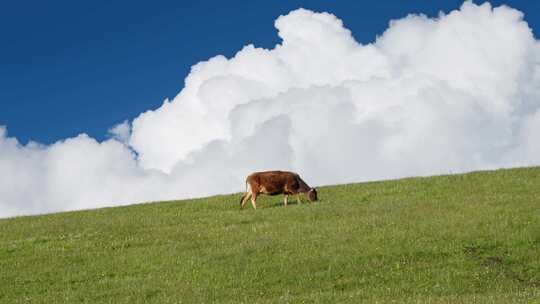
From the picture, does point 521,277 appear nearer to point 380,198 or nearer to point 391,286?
point 391,286

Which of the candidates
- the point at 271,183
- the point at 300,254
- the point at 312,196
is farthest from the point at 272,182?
the point at 300,254

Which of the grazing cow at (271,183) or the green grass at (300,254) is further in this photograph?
the grazing cow at (271,183)

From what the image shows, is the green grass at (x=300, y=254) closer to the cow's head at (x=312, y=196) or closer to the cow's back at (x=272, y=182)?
the cow's back at (x=272, y=182)

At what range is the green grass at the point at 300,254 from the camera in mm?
21906

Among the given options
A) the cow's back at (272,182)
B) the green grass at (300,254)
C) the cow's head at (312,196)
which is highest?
the cow's back at (272,182)

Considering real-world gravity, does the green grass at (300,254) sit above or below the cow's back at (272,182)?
below

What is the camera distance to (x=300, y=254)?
25.5 metres

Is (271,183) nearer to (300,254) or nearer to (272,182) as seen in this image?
(272,182)

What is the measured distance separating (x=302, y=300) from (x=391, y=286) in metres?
3.79

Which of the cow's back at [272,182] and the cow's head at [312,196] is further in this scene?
the cow's head at [312,196]

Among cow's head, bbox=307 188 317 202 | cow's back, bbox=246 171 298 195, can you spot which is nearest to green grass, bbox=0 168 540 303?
cow's back, bbox=246 171 298 195

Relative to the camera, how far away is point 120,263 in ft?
86.1

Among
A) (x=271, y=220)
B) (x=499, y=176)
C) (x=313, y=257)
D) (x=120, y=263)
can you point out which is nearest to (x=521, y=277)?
(x=313, y=257)

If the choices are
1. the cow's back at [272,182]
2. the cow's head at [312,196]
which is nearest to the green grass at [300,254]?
the cow's back at [272,182]
